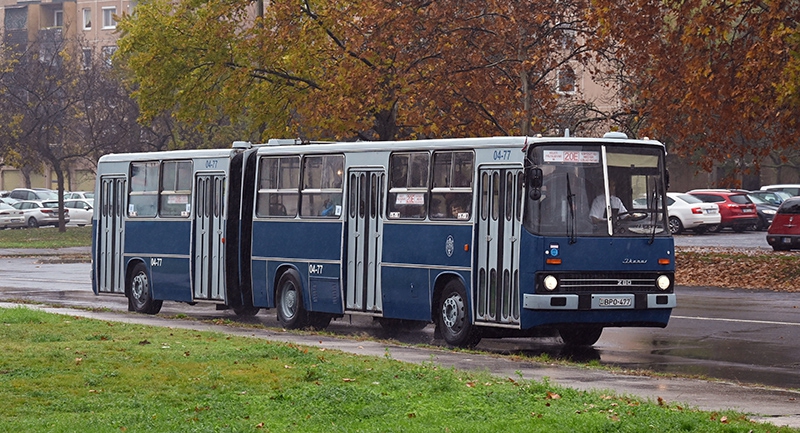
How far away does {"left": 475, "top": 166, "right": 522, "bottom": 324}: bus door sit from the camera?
1653 centimetres

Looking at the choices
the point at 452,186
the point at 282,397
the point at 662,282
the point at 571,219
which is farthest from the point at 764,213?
the point at 282,397

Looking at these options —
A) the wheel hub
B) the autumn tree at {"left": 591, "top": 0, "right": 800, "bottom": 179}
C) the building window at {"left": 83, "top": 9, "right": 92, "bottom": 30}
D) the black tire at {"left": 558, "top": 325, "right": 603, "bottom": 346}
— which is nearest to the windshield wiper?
the black tire at {"left": 558, "top": 325, "right": 603, "bottom": 346}

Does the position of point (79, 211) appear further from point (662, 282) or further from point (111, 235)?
point (662, 282)

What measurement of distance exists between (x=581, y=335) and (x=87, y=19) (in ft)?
304

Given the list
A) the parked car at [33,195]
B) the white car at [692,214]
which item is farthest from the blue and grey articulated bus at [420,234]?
the parked car at [33,195]

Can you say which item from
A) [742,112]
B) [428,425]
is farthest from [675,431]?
[742,112]

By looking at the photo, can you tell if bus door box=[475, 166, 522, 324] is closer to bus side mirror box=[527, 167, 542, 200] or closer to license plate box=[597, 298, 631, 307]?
bus side mirror box=[527, 167, 542, 200]

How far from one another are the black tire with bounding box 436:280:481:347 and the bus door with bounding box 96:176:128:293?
8573mm

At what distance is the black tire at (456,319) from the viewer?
17.2 metres

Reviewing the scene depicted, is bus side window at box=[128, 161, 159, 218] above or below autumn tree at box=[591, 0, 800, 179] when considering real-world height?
below

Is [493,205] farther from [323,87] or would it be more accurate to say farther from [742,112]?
[323,87]

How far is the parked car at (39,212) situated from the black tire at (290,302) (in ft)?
161

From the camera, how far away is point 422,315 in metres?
18.0

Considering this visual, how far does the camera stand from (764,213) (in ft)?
178
